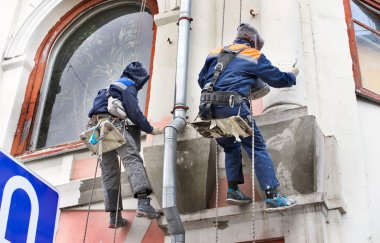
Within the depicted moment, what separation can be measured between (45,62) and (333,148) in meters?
4.77

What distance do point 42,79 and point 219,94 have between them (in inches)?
163

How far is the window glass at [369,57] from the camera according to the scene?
711 centimetres

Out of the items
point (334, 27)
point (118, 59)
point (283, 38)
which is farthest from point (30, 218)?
point (118, 59)

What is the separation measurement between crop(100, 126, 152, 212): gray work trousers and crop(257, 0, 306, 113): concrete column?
1356mm

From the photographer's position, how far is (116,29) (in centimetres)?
894

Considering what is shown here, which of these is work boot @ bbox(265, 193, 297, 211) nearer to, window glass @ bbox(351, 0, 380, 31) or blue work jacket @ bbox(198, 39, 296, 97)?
blue work jacket @ bbox(198, 39, 296, 97)

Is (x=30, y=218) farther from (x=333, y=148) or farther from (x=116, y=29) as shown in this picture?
(x=116, y=29)

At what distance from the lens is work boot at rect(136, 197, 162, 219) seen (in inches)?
228

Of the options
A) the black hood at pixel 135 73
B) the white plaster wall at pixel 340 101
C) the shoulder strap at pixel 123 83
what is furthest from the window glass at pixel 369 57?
the shoulder strap at pixel 123 83

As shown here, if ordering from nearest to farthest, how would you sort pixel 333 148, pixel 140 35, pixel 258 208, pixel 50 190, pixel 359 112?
pixel 50 190
pixel 258 208
pixel 333 148
pixel 359 112
pixel 140 35

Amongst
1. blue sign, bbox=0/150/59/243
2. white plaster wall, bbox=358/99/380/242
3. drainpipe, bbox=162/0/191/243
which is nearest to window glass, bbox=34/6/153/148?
drainpipe, bbox=162/0/191/243

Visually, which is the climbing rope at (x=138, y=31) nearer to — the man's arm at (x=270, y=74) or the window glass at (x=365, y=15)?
the window glass at (x=365, y=15)

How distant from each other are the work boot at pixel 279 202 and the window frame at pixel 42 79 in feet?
8.65

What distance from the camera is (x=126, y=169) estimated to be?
5.98 metres
